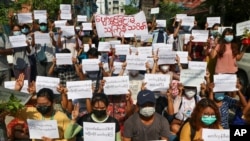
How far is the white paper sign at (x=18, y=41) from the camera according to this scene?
8.55 m

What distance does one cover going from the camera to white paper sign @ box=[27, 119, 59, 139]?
16.8 feet

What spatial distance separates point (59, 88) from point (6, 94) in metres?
1.01

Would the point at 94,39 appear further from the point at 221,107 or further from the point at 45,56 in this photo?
the point at 221,107

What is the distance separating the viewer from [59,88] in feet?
21.2

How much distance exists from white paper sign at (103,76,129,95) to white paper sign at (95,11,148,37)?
168 inches

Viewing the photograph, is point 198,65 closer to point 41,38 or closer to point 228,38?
point 228,38

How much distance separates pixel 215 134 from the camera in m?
4.79

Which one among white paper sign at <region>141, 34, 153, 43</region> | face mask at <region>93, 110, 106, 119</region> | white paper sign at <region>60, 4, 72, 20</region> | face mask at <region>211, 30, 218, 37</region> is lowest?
face mask at <region>93, 110, 106, 119</region>

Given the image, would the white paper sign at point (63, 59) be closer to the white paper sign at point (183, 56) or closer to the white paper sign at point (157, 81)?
the white paper sign at point (157, 81)

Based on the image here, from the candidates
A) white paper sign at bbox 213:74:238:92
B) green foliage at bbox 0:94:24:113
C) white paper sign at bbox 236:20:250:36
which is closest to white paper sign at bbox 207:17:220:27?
white paper sign at bbox 236:20:250:36

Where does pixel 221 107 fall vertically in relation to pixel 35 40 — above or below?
below

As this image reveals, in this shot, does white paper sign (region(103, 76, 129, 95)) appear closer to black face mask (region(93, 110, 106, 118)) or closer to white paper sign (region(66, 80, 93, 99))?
white paper sign (region(66, 80, 93, 99))

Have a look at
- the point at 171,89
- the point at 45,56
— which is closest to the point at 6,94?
the point at 171,89

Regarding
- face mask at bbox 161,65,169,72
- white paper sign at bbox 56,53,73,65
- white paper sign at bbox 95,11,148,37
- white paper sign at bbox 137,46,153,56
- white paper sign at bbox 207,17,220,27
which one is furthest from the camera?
white paper sign at bbox 207,17,220,27
